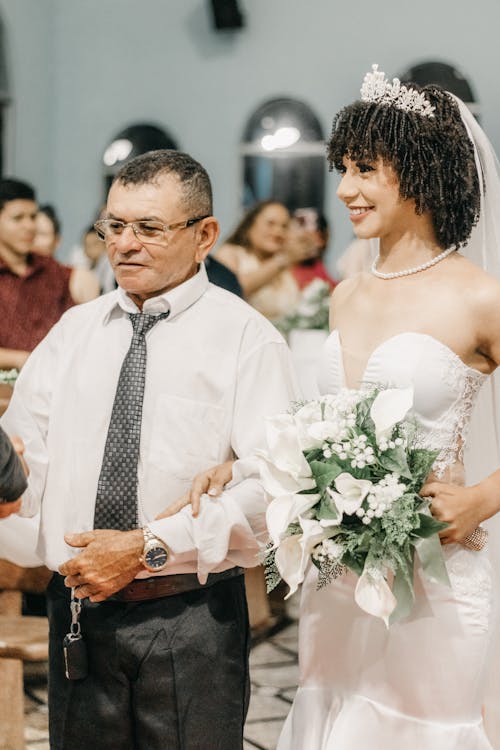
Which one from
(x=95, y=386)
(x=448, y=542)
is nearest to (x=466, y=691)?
(x=448, y=542)

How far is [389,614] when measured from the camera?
2.41 meters

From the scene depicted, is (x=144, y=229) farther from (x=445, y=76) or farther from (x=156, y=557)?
(x=445, y=76)

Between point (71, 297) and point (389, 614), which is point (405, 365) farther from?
point (71, 297)

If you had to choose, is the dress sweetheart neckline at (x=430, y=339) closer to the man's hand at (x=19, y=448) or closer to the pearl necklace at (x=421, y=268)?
the pearl necklace at (x=421, y=268)

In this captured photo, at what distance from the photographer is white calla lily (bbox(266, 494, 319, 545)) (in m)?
2.34

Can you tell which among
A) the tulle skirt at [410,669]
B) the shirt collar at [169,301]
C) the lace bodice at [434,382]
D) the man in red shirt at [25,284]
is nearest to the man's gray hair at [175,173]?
the shirt collar at [169,301]

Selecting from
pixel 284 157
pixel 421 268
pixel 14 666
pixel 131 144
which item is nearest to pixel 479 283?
pixel 421 268

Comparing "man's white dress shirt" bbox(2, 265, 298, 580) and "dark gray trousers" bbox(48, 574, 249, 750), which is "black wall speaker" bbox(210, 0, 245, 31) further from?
"dark gray trousers" bbox(48, 574, 249, 750)

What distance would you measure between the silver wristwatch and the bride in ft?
0.67

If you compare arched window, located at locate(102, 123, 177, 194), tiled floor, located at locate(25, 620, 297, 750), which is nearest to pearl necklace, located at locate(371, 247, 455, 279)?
tiled floor, located at locate(25, 620, 297, 750)

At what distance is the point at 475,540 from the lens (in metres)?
2.63

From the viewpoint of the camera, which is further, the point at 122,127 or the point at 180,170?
the point at 122,127

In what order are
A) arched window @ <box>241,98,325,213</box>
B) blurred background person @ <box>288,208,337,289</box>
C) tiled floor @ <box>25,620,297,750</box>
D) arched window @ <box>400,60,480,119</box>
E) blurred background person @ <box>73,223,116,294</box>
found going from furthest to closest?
arched window @ <box>241,98,325,213</box> < arched window @ <box>400,60,480,119</box> < blurred background person @ <box>288,208,337,289</box> < blurred background person @ <box>73,223,116,294</box> < tiled floor @ <box>25,620,297,750</box>

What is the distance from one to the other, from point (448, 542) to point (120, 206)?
41.4 inches
